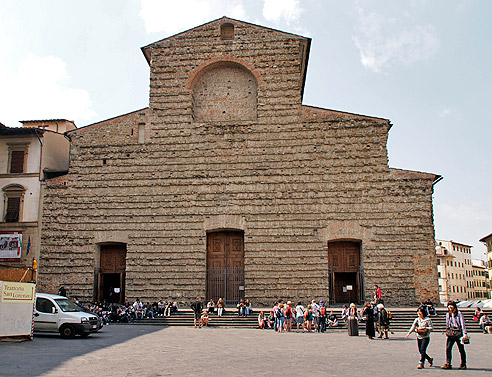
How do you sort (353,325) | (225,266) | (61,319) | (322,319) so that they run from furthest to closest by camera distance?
(225,266) < (322,319) < (353,325) < (61,319)

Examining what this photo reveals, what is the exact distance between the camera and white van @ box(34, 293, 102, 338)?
527 inches

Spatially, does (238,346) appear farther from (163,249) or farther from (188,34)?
(188,34)

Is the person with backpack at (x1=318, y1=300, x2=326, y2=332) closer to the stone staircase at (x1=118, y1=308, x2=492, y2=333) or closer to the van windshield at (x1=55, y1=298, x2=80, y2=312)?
the stone staircase at (x1=118, y1=308, x2=492, y2=333)

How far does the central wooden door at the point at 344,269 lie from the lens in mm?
19703

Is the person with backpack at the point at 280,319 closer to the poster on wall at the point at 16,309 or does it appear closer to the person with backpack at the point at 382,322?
the person with backpack at the point at 382,322

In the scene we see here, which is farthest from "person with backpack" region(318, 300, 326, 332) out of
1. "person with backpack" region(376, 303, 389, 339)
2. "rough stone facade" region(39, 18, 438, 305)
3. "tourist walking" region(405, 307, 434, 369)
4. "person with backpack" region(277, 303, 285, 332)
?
"tourist walking" region(405, 307, 434, 369)

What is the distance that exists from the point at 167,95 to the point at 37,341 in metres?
12.2

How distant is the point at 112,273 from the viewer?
20.8 metres

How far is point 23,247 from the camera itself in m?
21.0

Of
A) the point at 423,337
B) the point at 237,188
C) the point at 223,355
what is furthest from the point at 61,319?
the point at 423,337

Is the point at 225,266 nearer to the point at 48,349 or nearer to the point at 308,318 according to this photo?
the point at 308,318

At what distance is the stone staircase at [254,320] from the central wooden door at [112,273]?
117 inches

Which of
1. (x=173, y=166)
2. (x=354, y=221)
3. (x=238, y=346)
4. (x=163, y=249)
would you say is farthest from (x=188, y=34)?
(x=238, y=346)

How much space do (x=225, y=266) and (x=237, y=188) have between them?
126 inches
